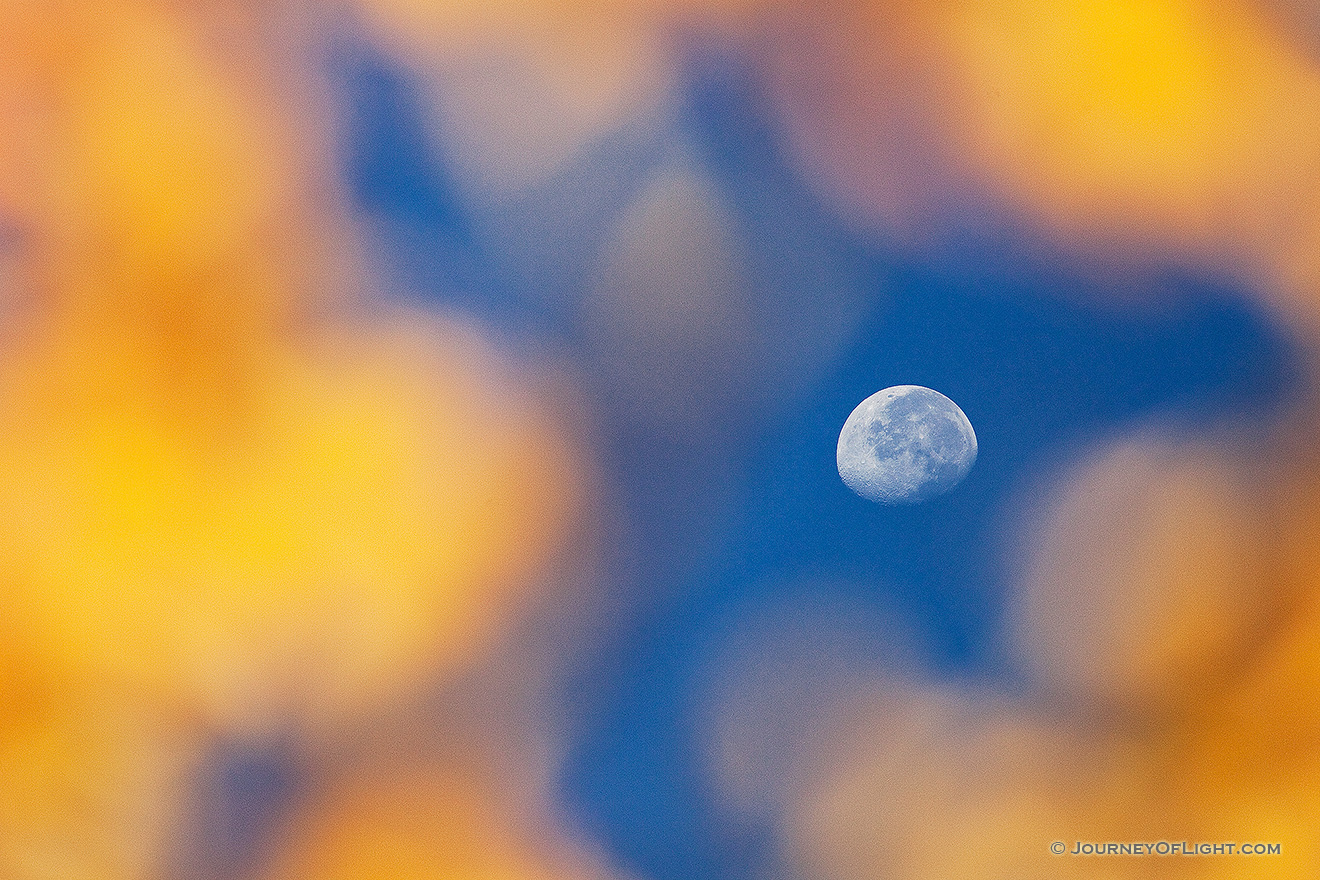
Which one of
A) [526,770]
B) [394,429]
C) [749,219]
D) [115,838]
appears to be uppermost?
[749,219]

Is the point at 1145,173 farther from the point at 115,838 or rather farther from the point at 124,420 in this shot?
the point at 115,838

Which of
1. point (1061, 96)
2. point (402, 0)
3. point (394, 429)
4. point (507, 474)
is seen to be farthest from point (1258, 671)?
point (402, 0)

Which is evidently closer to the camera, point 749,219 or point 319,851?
point 319,851

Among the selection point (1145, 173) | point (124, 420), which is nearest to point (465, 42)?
point (124, 420)

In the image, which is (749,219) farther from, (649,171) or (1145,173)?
(1145,173)

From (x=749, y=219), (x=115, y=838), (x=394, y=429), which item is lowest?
(x=115, y=838)

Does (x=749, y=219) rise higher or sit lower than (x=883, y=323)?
higher
